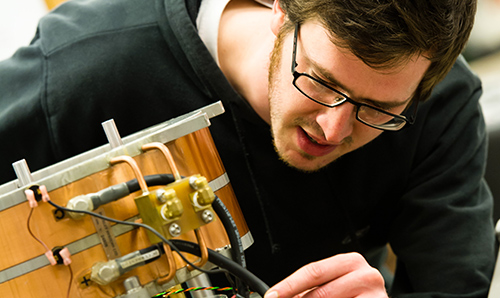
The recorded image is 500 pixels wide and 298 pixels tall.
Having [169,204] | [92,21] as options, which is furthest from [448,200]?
[92,21]

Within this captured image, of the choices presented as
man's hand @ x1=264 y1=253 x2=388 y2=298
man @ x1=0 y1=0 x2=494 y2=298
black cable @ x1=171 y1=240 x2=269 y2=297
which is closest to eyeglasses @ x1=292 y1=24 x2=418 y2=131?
man @ x1=0 y1=0 x2=494 y2=298

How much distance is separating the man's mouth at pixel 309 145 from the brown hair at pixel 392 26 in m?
0.24

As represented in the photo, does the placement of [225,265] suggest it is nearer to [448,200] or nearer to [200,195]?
[200,195]

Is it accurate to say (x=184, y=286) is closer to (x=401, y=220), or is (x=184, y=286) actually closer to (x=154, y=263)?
(x=154, y=263)

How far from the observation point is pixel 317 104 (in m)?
1.05

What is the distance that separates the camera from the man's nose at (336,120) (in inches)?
39.9

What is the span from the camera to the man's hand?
0.81 meters

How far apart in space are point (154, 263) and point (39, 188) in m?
0.19

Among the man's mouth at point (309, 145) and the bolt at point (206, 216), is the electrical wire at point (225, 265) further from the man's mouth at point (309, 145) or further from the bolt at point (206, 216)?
the man's mouth at point (309, 145)

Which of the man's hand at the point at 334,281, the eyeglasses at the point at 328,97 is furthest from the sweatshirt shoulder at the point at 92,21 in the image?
the man's hand at the point at 334,281

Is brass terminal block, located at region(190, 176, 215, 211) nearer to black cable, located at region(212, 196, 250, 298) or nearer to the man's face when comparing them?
black cable, located at region(212, 196, 250, 298)

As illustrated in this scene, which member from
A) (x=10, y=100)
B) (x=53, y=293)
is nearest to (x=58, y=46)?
(x=10, y=100)

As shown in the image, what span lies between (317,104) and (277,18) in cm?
24

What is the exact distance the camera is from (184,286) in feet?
2.64
